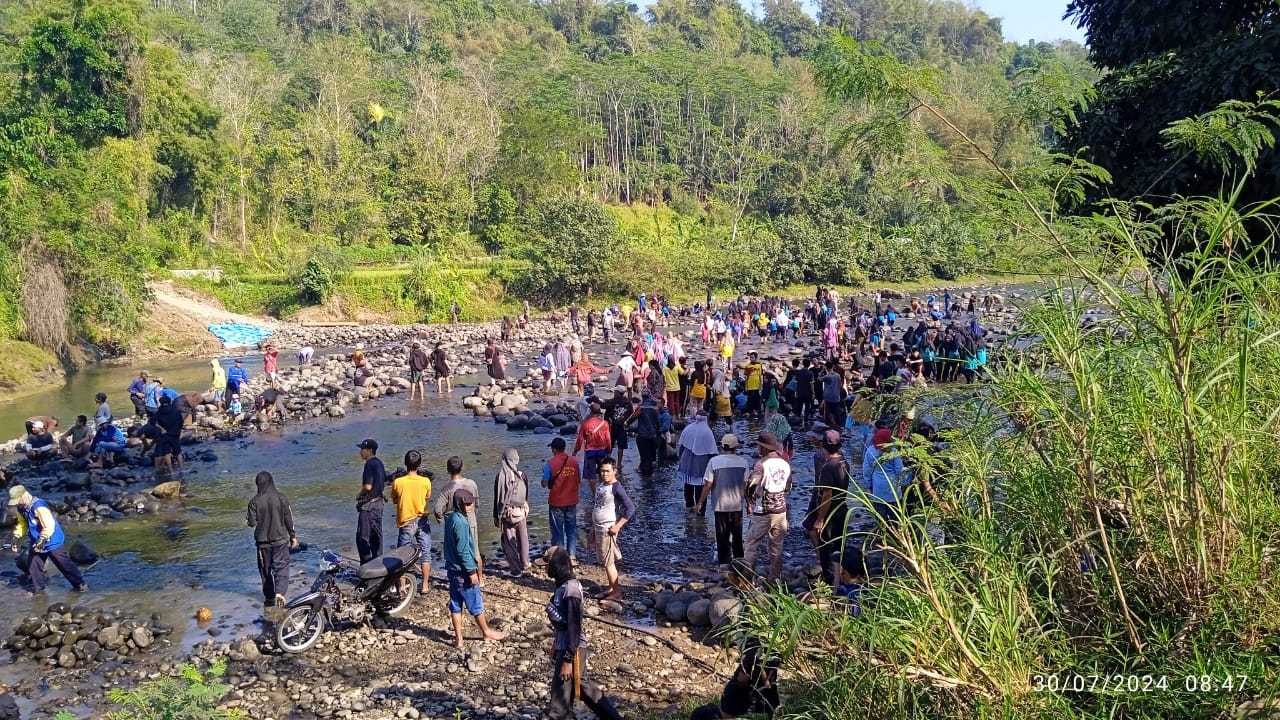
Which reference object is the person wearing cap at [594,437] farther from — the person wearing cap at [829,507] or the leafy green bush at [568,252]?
the leafy green bush at [568,252]

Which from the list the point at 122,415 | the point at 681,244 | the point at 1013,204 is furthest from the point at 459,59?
the point at 1013,204

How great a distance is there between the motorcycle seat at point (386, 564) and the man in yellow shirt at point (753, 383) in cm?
925

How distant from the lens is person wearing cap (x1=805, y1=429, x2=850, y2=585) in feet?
26.9

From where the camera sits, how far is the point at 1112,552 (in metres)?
4.70

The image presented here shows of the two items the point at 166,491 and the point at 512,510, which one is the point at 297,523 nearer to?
the point at 166,491

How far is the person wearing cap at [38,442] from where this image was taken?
16500 mm

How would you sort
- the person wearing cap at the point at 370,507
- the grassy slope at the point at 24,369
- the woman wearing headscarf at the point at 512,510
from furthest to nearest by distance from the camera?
the grassy slope at the point at 24,369, the person wearing cap at the point at 370,507, the woman wearing headscarf at the point at 512,510

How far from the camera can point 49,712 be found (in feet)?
24.3

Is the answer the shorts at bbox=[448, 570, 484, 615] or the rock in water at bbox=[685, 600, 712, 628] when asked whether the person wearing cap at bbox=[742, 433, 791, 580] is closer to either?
the rock in water at bbox=[685, 600, 712, 628]

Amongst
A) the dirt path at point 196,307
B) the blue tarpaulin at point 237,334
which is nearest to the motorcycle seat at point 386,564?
the blue tarpaulin at point 237,334

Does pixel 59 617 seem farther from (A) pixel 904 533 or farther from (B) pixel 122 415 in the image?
(B) pixel 122 415

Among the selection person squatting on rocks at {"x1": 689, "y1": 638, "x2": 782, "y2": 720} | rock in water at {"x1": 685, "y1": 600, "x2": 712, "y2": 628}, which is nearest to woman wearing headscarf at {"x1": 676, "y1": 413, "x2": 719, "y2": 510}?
rock in water at {"x1": 685, "y1": 600, "x2": 712, "y2": 628}

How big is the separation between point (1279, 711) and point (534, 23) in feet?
340

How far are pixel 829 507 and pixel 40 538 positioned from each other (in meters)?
8.32
